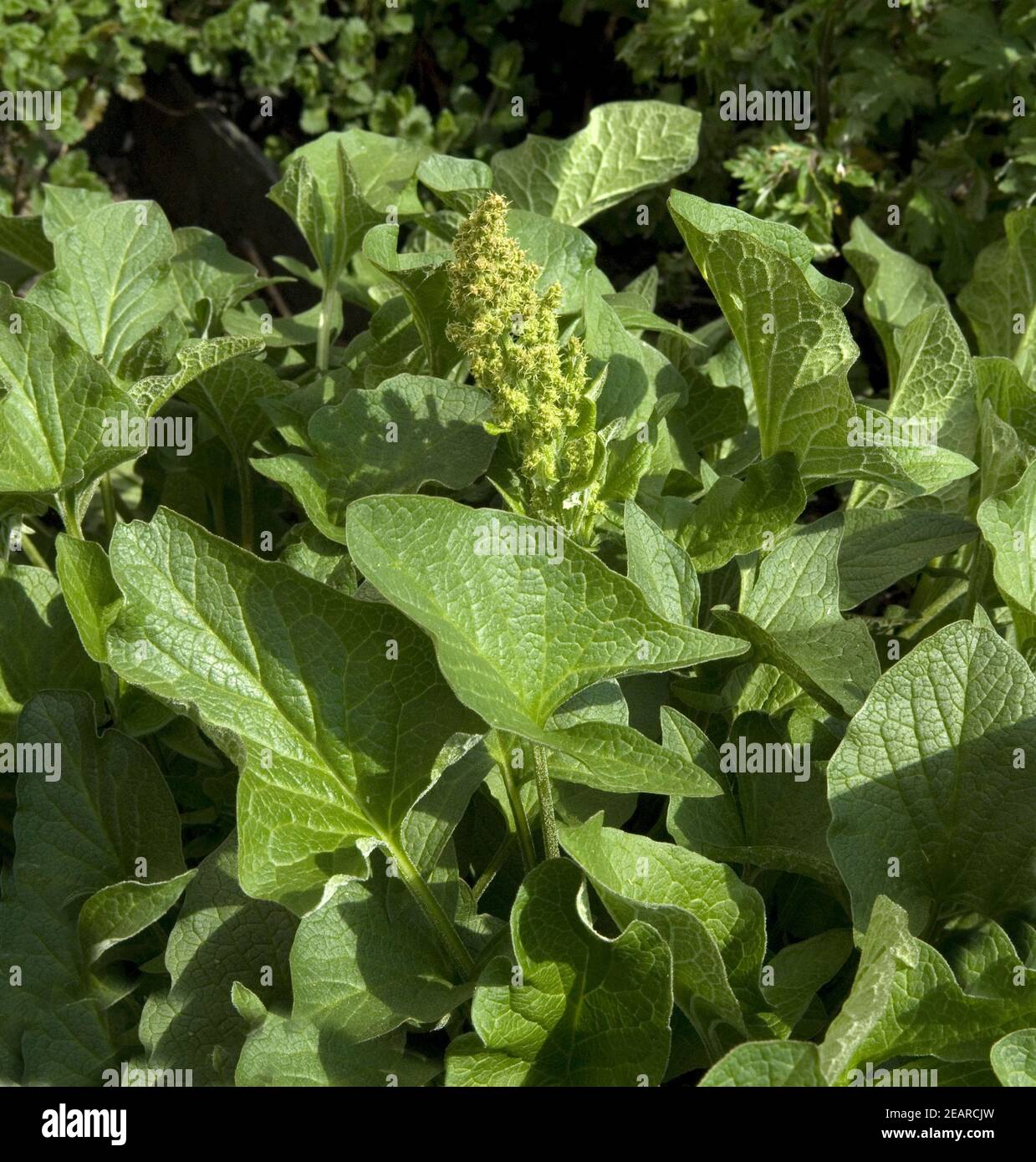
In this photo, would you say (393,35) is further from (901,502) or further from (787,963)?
(787,963)

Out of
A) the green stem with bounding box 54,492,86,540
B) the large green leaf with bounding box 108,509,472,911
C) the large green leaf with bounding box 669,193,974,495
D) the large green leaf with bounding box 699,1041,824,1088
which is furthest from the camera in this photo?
the green stem with bounding box 54,492,86,540

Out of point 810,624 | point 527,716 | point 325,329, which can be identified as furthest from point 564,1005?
point 325,329

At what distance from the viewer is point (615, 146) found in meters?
1.93

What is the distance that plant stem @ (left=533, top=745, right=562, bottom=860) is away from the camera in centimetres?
114

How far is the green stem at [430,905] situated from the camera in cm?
119

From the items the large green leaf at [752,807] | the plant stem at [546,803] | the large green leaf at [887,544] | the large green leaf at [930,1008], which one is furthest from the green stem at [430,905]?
the large green leaf at [887,544]

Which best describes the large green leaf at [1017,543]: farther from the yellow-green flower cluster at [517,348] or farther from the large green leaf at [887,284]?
the large green leaf at [887,284]

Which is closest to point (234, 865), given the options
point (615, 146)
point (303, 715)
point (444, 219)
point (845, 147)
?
point (303, 715)

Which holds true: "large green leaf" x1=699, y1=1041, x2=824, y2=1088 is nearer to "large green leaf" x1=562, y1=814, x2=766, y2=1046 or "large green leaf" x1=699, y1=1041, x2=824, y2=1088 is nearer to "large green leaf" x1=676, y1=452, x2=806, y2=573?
"large green leaf" x1=562, y1=814, x2=766, y2=1046

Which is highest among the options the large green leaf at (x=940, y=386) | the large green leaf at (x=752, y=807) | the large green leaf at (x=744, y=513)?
the large green leaf at (x=940, y=386)

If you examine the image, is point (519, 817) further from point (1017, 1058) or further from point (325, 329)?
point (325, 329)

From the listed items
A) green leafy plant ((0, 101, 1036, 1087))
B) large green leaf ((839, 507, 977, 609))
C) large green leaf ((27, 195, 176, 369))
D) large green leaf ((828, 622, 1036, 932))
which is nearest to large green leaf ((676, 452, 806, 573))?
green leafy plant ((0, 101, 1036, 1087))

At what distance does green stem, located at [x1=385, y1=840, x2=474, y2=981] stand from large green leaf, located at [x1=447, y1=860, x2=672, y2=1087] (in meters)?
Result: 0.09
